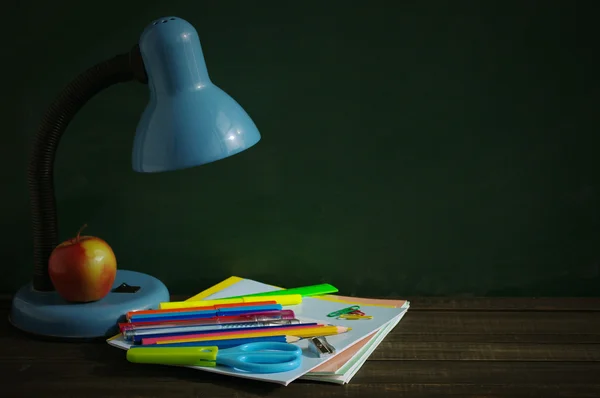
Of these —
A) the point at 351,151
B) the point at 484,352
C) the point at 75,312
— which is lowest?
the point at 484,352

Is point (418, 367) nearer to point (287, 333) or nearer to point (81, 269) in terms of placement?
point (287, 333)

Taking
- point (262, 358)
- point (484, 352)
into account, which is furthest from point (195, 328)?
point (484, 352)

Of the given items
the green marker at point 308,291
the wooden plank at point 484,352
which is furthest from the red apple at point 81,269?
the wooden plank at point 484,352

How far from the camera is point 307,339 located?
1.02m

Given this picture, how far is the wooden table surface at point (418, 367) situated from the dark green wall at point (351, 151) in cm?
16

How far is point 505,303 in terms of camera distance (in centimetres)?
126

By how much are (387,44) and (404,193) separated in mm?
245

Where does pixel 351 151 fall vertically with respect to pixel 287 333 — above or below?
above

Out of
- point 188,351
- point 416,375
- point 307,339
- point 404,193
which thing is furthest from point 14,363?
point 404,193

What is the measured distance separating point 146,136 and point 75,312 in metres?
0.28

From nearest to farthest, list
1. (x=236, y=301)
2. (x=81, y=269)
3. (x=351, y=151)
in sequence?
(x=81, y=269) → (x=236, y=301) → (x=351, y=151)

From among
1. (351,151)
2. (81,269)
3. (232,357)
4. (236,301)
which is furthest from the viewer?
(351,151)

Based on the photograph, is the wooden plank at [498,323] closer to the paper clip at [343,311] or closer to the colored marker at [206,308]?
the paper clip at [343,311]

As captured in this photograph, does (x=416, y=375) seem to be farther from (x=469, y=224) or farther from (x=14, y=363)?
(x=14, y=363)
